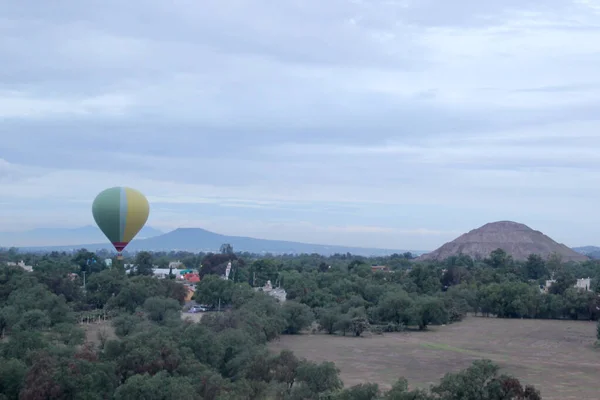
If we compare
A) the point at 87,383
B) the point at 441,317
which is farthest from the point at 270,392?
the point at 441,317

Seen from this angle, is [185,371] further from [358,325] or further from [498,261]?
[498,261]

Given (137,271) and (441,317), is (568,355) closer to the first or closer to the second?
(441,317)

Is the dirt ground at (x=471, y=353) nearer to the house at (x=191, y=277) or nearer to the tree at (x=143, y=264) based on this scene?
the house at (x=191, y=277)

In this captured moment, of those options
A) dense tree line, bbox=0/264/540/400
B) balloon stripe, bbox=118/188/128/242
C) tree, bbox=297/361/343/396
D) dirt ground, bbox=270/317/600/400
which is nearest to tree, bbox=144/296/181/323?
dense tree line, bbox=0/264/540/400

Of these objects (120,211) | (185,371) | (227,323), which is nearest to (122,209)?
(120,211)

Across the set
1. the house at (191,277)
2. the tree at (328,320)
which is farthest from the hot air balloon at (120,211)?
the house at (191,277)
